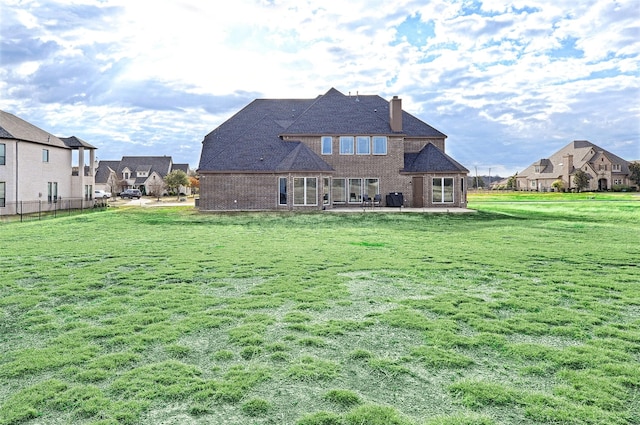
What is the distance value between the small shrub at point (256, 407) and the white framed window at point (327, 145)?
101ft

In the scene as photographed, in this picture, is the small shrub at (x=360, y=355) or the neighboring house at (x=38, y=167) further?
the neighboring house at (x=38, y=167)

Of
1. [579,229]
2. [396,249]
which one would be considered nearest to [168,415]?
[396,249]

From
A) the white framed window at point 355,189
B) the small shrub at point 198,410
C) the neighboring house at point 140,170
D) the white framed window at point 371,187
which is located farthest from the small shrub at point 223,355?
the neighboring house at point 140,170

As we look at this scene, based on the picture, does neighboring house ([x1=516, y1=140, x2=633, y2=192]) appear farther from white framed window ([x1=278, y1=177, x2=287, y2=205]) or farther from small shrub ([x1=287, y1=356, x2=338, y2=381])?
small shrub ([x1=287, y1=356, x2=338, y2=381])

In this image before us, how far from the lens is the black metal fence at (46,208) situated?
101ft

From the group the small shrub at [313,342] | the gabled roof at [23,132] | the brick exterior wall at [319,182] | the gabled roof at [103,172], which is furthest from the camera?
the gabled roof at [103,172]

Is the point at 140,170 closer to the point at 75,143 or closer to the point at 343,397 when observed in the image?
the point at 75,143

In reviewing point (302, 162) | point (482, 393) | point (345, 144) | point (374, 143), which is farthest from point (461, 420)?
point (374, 143)

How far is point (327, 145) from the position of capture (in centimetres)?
3450

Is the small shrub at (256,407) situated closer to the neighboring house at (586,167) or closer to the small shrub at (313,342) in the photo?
the small shrub at (313,342)

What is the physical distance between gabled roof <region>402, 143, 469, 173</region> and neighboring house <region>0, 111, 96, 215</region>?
28230 mm

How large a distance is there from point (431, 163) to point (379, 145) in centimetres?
408

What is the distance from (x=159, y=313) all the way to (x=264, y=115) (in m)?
32.8

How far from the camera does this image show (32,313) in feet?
22.9
